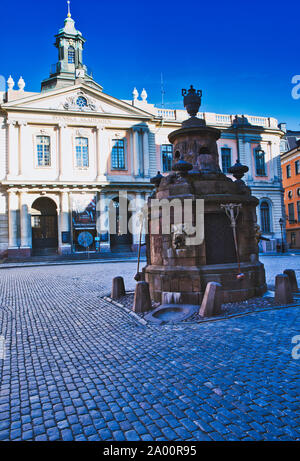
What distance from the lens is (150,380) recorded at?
3682 mm

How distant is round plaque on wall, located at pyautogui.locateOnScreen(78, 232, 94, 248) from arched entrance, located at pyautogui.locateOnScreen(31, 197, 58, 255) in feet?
7.66

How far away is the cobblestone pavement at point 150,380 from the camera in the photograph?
9.08 feet

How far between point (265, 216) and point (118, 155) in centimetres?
1706

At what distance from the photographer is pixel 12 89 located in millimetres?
29672

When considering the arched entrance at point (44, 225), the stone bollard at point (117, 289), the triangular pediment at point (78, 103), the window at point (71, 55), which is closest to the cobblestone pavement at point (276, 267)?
the stone bollard at point (117, 289)

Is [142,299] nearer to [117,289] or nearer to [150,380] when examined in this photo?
[117,289]

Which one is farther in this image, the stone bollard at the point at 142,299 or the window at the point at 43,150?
the window at the point at 43,150

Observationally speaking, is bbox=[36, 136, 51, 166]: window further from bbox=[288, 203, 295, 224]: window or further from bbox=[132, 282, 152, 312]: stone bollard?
bbox=[288, 203, 295, 224]: window

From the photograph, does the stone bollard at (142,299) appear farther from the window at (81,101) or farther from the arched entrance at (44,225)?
the window at (81,101)

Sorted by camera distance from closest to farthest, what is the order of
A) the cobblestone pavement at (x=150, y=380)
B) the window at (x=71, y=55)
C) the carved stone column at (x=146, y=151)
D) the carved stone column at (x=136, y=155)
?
the cobblestone pavement at (x=150, y=380) → the carved stone column at (x=136, y=155) → the carved stone column at (x=146, y=151) → the window at (x=71, y=55)

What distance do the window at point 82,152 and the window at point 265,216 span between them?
19059mm

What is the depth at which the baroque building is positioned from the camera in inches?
1110

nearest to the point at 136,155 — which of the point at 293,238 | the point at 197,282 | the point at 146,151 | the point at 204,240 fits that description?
the point at 146,151
